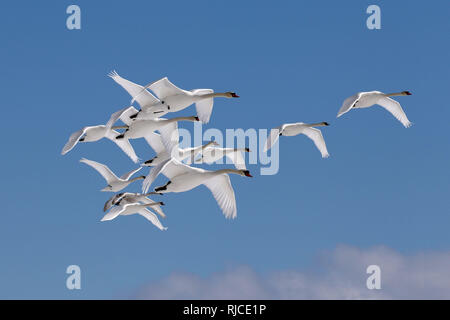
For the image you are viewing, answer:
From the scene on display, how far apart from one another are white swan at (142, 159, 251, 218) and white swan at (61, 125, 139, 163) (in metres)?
3.37

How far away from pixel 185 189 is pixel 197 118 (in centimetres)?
375

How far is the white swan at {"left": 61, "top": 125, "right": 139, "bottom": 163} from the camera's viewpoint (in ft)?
62.7

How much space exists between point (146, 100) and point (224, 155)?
3247 mm

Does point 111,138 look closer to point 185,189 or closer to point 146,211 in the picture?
point 146,211

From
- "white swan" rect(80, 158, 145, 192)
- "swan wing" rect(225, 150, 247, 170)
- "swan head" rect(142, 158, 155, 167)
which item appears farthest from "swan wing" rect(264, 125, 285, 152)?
"white swan" rect(80, 158, 145, 192)

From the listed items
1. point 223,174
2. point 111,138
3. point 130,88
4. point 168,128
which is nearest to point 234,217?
point 223,174

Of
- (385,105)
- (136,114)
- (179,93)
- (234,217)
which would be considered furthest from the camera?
(385,105)

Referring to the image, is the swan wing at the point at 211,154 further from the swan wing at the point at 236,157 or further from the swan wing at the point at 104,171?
the swan wing at the point at 104,171

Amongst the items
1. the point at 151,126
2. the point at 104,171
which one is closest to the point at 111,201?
the point at 151,126

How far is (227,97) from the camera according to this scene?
803 inches

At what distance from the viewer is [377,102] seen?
24375 millimetres

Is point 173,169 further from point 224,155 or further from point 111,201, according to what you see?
point 224,155

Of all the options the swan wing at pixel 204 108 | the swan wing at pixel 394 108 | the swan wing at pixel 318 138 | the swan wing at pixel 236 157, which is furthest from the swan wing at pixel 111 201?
the swan wing at pixel 394 108

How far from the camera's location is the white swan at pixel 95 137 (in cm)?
1911
